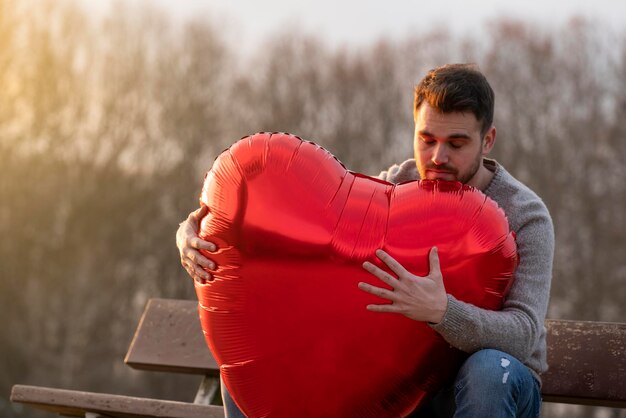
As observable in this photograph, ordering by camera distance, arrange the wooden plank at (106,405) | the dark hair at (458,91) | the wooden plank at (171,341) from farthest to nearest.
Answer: the wooden plank at (171,341) → the wooden plank at (106,405) → the dark hair at (458,91)

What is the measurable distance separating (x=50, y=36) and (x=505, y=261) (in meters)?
17.0

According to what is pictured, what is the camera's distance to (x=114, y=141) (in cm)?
1870

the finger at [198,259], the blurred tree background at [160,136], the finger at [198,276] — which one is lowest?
the blurred tree background at [160,136]

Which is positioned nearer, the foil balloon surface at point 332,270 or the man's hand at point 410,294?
the man's hand at point 410,294

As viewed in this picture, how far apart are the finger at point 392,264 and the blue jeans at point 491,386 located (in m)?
0.30

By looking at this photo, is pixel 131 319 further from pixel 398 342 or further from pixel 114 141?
pixel 398 342

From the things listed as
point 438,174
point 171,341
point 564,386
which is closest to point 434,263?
point 438,174

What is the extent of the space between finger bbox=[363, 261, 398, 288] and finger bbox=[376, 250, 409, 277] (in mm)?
24

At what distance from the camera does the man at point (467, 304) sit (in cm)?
248

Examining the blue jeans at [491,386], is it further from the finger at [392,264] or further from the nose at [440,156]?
the nose at [440,156]

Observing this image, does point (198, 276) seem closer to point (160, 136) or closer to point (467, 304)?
point (467, 304)

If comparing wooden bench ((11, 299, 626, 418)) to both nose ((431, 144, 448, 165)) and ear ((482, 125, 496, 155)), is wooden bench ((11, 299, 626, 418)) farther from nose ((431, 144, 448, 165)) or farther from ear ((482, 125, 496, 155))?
nose ((431, 144, 448, 165))

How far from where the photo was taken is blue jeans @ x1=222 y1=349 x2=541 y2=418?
2.49 metres

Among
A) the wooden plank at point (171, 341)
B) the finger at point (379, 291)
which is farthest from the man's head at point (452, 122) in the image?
the wooden plank at point (171, 341)
